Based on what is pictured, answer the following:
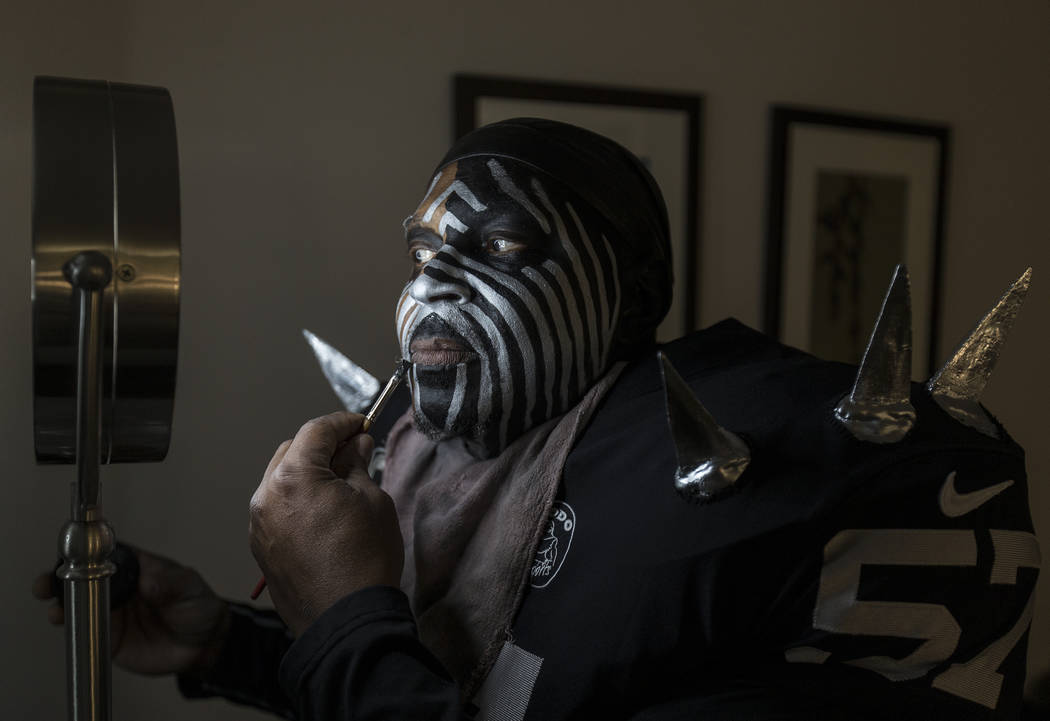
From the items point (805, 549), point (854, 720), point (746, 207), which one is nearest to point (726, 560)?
point (805, 549)

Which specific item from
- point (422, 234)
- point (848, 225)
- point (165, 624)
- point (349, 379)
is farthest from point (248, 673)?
point (848, 225)

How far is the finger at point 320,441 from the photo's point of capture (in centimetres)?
85

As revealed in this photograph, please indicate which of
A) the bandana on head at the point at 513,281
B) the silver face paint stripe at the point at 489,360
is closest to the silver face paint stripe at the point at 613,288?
the bandana on head at the point at 513,281

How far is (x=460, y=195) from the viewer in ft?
3.04

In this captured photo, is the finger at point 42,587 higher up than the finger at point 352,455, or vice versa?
the finger at point 352,455

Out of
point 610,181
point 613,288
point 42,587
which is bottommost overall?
point 42,587

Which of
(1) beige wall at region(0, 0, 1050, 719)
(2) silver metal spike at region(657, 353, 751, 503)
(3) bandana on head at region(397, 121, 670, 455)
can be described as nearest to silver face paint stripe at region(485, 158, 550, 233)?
(3) bandana on head at region(397, 121, 670, 455)

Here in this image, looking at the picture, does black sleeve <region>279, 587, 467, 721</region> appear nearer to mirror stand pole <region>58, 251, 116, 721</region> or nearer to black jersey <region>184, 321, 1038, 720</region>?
black jersey <region>184, 321, 1038, 720</region>

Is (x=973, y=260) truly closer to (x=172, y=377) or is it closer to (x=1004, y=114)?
(x=1004, y=114)

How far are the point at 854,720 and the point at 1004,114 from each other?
5.83ft

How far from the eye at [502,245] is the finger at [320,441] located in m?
0.22

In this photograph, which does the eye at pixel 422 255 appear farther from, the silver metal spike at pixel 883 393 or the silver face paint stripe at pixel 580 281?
the silver metal spike at pixel 883 393

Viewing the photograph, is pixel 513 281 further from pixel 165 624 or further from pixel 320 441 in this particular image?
pixel 165 624

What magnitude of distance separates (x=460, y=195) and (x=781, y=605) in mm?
491
